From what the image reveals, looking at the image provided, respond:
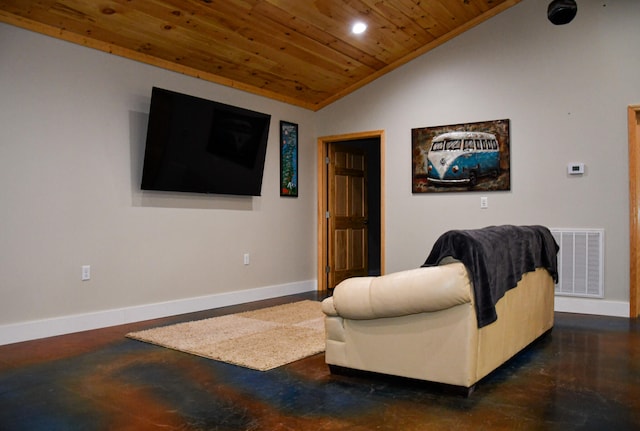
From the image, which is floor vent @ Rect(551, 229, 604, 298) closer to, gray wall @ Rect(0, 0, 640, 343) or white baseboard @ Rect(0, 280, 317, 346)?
gray wall @ Rect(0, 0, 640, 343)

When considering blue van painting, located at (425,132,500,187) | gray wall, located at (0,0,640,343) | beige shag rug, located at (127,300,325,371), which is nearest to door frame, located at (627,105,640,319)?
gray wall, located at (0,0,640,343)

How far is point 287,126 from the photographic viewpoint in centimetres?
635

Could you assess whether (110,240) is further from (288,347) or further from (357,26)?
(357,26)

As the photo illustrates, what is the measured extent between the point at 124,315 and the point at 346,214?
349 centimetres

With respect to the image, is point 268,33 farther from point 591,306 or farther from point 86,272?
point 591,306

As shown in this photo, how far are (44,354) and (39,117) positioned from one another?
180 cm

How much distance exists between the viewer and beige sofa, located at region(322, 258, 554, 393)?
2.53m

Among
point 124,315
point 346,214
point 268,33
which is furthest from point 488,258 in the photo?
point 346,214

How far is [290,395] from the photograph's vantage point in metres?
2.66

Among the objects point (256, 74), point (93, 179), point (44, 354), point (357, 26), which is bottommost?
point (44, 354)

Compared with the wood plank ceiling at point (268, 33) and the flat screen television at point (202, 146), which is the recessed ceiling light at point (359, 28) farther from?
the flat screen television at point (202, 146)

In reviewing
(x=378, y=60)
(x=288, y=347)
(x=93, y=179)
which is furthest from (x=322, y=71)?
(x=288, y=347)

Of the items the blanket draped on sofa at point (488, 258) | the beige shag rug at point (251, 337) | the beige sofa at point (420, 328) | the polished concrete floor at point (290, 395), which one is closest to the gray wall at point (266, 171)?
the beige shag rug at point (251, 337)

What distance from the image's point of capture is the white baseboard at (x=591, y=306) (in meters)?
4.88
